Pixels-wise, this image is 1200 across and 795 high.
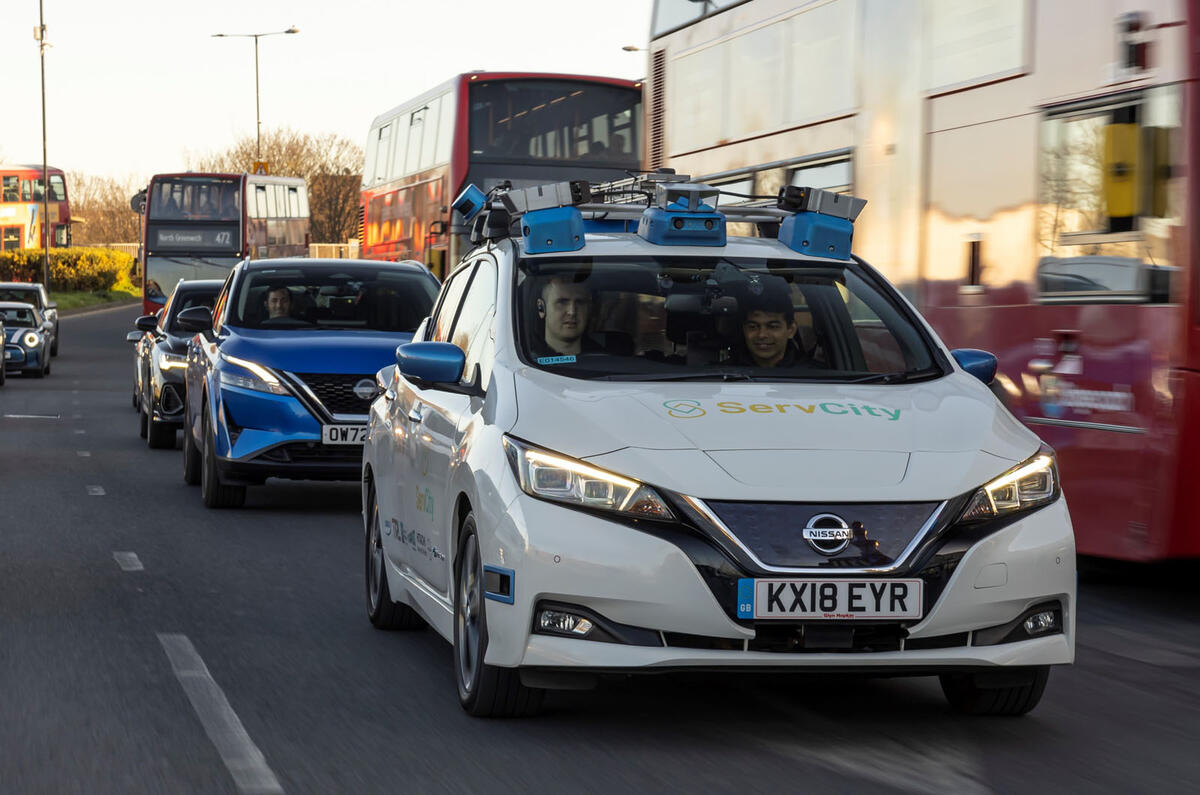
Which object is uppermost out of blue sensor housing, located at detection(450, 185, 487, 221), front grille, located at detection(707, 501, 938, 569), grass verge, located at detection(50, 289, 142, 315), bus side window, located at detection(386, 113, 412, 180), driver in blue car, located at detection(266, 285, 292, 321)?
bus side window, located at detection(386, 113, 412, 180)

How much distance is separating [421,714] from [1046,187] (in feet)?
16.0

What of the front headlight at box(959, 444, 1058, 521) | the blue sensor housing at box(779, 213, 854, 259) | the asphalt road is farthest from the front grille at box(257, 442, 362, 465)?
the front headlight at box(959, 444, 1058, 521)

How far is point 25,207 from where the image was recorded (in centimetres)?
9356

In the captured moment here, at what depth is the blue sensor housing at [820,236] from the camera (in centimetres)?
743

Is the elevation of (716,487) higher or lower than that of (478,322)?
lower

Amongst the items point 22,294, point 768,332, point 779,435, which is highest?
point 768,332

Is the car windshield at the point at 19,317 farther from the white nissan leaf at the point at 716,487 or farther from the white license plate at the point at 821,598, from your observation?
the white license plate at the point at 821,598

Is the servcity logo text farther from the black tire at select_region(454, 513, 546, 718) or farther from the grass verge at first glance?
the grass verge

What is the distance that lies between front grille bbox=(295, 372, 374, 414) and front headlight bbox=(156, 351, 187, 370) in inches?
242

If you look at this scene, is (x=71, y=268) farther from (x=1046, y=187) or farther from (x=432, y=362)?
(x=432, y=362)

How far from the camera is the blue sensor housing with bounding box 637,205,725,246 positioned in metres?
7.31

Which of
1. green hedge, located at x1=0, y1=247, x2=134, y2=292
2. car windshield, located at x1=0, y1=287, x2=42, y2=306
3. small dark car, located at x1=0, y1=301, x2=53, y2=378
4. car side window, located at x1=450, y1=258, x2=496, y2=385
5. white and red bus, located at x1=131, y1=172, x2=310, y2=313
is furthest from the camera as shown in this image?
green hedge, located at x1=0, y1=247, x2=134, y2=292

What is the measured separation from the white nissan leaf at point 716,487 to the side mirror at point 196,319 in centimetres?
693

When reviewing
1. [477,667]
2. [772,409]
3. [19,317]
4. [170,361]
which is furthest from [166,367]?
[19,317]
